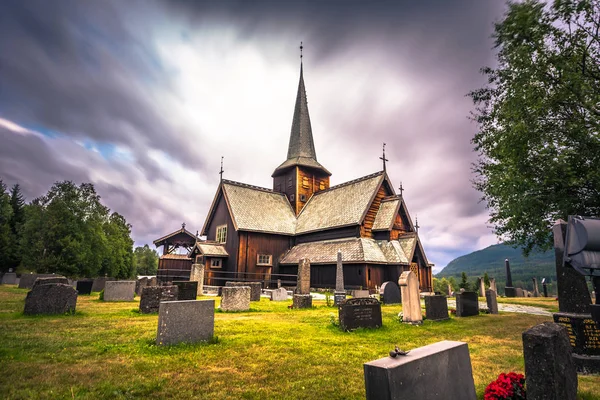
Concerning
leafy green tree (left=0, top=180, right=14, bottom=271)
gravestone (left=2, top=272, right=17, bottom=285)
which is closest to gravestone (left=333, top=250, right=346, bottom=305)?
gravestone (left=2, top=272, right=17, bottom=285)

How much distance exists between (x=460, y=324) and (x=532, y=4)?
14.2 metres

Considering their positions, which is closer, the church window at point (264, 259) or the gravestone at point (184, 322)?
the gravestone at point (184, 322)

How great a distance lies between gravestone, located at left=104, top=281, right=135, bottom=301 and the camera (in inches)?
625

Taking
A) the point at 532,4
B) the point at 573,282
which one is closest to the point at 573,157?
the point at 532,4

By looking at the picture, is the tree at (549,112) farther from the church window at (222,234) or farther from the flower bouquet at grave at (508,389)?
the church window at (222,234)

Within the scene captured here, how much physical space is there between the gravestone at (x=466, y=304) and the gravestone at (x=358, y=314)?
5.78 meters

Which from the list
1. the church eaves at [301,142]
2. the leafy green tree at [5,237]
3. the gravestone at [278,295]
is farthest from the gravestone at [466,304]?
the leafy green tree at [5,237]

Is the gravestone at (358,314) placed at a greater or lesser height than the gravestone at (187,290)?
lesser

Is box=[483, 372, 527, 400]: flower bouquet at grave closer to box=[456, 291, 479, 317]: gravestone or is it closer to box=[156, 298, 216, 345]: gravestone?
box=[156, 298, 216, 345]: gravestone

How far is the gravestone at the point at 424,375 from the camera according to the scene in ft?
10.2

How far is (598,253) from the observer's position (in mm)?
6680

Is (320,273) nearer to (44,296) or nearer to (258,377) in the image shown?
(44,296)

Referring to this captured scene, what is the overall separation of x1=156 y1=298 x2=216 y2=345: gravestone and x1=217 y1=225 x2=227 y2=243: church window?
23.5 metres

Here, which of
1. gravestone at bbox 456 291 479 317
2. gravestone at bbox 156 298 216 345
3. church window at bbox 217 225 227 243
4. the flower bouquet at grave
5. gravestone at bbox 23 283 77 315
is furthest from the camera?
church window at bbox 217 225 227 243
